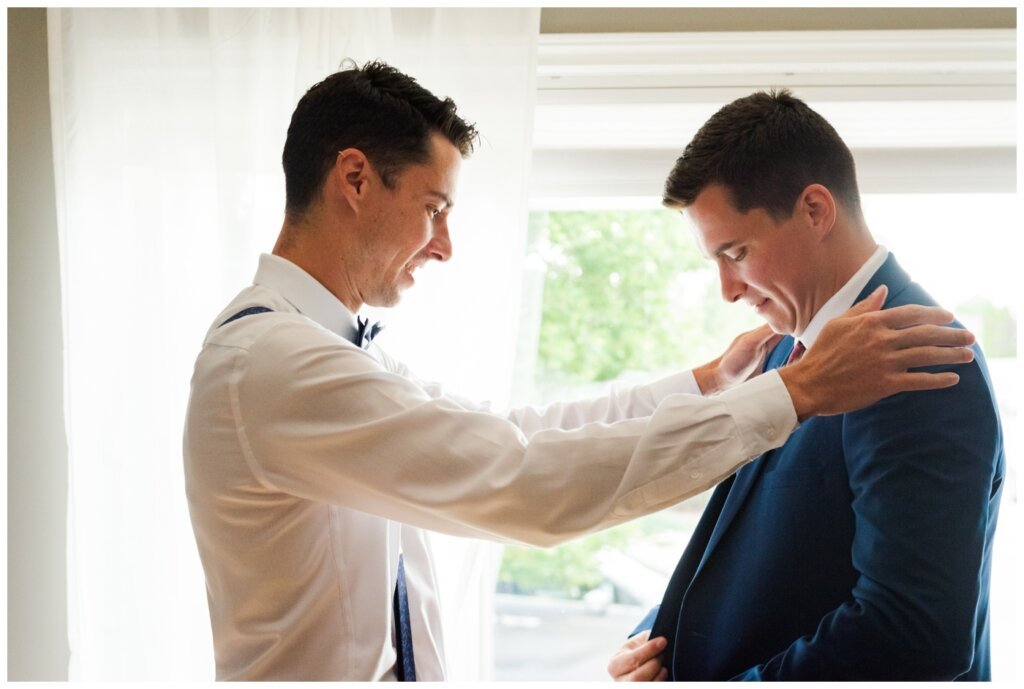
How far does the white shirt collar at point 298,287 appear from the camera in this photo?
4.55 feet

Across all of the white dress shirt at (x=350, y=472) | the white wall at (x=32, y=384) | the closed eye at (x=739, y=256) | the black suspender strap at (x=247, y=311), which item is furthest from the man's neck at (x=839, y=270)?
the white wall at (x=32, y=384)

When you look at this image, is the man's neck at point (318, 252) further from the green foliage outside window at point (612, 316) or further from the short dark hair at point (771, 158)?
the green foliage outside window at point (612, 316)

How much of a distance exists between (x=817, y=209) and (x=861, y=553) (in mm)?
521

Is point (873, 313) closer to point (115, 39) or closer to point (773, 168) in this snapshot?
point (773, 168)

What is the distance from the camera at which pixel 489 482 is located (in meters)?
1.12

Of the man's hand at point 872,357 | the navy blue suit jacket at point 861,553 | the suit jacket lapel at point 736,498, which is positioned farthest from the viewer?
the suit jacket lapel at point 736,498

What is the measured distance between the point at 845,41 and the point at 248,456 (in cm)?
158

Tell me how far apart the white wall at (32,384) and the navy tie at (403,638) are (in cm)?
113

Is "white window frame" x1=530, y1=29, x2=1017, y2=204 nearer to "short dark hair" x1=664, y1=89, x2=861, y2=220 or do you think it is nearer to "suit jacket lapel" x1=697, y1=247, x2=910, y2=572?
"short dark hair" x1=664, y1=89, x2=861, y2=220

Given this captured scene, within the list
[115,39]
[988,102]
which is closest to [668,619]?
[988,102]

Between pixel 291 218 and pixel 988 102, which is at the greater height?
pixel 988 102

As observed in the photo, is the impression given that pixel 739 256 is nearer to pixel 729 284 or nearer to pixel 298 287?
pixel 729 284

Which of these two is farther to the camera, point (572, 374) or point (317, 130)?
point (572, 374)

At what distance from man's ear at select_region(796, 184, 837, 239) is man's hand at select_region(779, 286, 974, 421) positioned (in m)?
0.33
